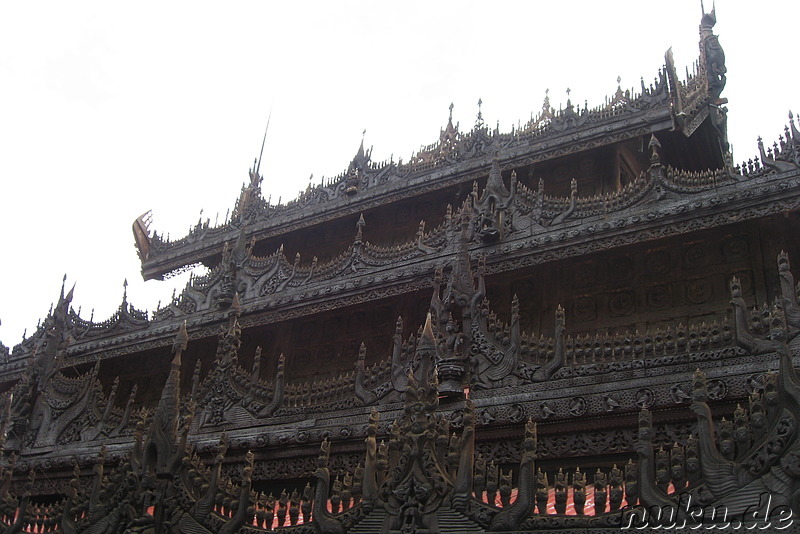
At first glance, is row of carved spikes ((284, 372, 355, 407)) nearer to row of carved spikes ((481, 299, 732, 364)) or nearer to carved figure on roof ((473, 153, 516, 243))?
row of carved spikes ((481, 299, 732, 364))

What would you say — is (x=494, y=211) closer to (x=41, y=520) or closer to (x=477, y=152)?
(x=477, y=152)

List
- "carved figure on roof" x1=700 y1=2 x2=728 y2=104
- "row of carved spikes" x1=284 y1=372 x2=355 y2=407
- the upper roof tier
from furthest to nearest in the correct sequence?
"carved figure on roof" x1=700 y1=2 x2=728 y2=104, the upper roof tier, "row of carved spikes" x1=284 y1=372 x2=355 y2=407

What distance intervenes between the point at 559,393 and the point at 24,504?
26.1 ft

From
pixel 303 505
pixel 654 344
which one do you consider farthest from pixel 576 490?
pixel 654 344

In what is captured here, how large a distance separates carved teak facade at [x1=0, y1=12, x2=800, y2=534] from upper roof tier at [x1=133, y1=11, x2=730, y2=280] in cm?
6

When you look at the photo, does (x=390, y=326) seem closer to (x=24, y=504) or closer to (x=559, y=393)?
(x=559, y=393)

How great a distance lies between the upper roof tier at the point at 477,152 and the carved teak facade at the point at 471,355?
64 millimetres

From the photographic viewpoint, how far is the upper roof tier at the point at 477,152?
16.1 m

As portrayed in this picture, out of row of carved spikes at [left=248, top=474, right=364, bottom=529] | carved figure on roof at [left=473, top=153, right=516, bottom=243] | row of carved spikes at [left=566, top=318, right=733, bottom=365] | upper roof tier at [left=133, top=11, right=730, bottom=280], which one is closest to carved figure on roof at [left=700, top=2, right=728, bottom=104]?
upper roof tier at [left=133, top=11, right=730, bottom=280]

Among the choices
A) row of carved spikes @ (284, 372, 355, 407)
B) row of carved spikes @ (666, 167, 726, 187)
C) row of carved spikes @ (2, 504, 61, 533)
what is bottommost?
row of carved spikes @ (2, 504, 61, 533)

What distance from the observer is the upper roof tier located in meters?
16.1

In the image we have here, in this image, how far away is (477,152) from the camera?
60.3ft

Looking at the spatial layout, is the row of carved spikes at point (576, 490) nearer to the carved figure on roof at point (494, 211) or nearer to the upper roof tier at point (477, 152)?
the carved figure on roof at point (494, 211)

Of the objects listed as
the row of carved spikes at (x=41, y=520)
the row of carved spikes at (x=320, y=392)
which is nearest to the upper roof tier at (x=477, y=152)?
the row of carved spikes at (x=320, y=392)
